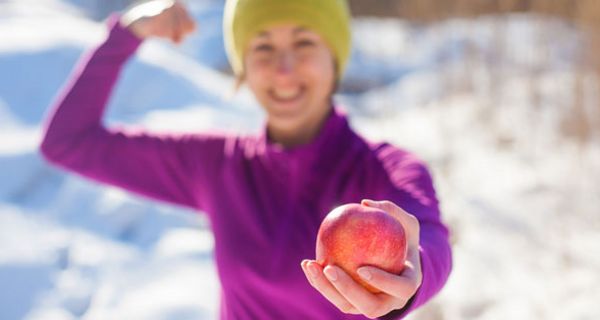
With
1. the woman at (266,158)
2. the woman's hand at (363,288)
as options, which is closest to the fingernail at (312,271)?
the woman's hand at (363,288)

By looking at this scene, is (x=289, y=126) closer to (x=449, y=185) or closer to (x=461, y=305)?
(x=461, y=305)

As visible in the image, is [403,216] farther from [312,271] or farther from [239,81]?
[239,81]

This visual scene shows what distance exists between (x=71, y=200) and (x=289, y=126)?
1.71m

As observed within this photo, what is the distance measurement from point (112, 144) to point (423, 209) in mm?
654

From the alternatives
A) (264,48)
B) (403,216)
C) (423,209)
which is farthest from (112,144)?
(403,216)

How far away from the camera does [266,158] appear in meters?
1.44

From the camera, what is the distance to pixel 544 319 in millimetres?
2574

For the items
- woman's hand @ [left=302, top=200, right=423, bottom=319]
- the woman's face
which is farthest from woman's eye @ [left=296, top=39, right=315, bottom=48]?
woman's hand @ [left=302, top=200, right=423, bottom=319]

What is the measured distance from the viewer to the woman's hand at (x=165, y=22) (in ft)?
5.06

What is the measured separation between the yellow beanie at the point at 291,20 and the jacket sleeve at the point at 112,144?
18cm

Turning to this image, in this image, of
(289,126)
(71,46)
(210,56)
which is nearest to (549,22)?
(210,56)

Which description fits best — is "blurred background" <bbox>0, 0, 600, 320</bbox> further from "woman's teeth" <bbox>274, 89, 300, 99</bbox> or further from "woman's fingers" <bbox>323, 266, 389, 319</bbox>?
"woman's fingers" <bbox>323, 266, 389, 319</bbox>

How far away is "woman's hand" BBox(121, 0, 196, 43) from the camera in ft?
5.06

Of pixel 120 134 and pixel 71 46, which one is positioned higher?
pixel 120 134
